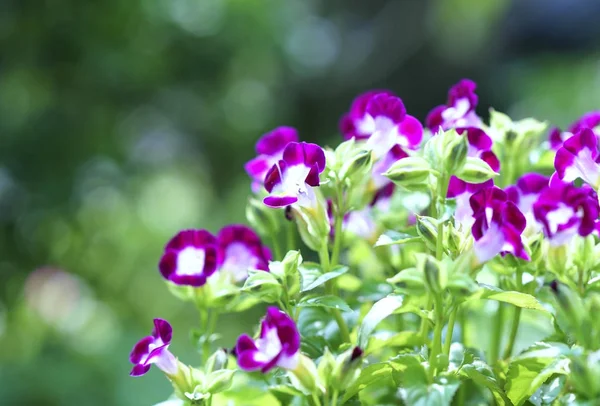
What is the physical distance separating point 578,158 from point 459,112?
13cm

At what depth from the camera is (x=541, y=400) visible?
0.48 m

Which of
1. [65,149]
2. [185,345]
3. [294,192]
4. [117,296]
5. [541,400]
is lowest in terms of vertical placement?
[541,400]

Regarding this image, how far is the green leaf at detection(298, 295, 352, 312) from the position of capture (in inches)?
19.5

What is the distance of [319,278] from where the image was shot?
51cm

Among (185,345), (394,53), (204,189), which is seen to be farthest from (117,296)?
(394,53)

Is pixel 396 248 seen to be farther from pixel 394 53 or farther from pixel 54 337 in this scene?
pixel 394 53

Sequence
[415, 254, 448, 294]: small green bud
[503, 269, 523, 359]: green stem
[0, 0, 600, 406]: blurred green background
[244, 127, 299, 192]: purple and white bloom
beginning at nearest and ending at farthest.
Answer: [415, 254, 448, 294]: small green bud, [503, 269, 523, 359]: green stem, [244, 127, 299, 192]: purple and white bloom, [0, 0, 600, 406]: blurred green background

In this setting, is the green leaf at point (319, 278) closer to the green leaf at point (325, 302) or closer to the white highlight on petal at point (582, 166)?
the green leaf at point (325, 302)

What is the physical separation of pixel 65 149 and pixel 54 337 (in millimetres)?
559

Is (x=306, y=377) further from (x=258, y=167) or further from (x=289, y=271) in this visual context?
(x=258, y=167)

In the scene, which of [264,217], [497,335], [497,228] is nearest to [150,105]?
[264,217]

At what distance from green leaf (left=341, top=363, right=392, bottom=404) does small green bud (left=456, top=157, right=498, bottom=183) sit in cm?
12

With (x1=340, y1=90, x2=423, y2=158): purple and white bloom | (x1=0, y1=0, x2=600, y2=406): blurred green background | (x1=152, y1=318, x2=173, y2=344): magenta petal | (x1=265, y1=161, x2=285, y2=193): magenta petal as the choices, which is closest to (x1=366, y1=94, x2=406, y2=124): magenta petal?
(x1=340, y1=90, x2=423, y2=158): purple and white bloom

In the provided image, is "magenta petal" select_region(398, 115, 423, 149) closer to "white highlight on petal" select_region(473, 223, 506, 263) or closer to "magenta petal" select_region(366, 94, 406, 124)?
"magenta petal" select_region(366, 94, 406, 124)
